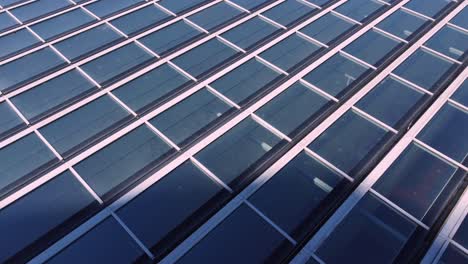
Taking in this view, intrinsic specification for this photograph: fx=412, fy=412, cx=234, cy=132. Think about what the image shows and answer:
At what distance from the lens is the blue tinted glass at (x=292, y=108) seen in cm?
1380

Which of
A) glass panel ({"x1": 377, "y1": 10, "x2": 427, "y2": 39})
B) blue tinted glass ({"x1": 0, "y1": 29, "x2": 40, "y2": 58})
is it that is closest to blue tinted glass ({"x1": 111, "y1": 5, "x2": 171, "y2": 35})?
blue tinted glass ({"x1": 0, "y1": 29, "x2": 40, "y2": 58})

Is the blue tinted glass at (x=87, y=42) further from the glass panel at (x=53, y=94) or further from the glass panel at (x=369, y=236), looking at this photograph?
the glass panel at (x=369, y=236)

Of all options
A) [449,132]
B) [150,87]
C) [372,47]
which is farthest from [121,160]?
[372,47]

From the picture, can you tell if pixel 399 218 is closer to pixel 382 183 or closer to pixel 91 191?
pixel 382 183

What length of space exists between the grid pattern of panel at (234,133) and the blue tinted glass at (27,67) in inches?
2.8

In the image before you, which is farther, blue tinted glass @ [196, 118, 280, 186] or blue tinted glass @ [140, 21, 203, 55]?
blue tinted glass @ [140, 21, 203, 55]

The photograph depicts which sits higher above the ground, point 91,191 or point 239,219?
point 239,219

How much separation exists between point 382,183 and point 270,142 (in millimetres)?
3559

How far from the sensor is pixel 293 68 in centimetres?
1625

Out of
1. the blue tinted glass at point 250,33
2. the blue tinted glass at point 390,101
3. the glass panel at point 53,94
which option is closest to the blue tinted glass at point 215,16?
the blue tinted glass at point 250,33

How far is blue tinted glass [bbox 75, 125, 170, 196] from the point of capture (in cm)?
1202

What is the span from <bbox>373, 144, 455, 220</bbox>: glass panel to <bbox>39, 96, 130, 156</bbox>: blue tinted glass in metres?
8.84

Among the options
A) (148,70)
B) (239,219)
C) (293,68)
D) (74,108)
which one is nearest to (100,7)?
(148,70)

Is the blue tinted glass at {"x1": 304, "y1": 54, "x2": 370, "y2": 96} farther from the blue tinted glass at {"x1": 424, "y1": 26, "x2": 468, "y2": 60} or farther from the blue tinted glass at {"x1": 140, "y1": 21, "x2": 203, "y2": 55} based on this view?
the blue tinted glass at {"x1": 140, "y1": 21, "x2": 203, "y2": 55}
